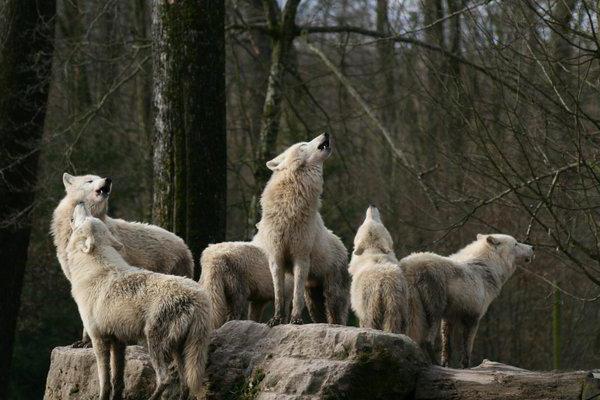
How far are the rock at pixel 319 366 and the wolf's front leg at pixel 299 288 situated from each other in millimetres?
332

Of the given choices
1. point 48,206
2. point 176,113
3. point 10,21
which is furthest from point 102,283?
point 48,206

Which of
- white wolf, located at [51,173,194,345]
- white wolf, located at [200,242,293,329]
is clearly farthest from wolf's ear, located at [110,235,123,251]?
white wolf, located at [200,242,293,329]

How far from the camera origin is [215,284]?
394 inches

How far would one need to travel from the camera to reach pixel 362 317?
949 centimetres

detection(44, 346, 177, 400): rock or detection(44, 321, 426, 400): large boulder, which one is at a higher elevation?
detection(44, 321, 426, 400): large boulder

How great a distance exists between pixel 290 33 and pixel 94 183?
7257 millimetres

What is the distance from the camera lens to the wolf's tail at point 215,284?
10.0m

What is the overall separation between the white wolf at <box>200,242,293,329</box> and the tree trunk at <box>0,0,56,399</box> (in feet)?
20.8

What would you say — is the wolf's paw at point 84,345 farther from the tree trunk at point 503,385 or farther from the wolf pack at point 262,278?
the tree trunk at point 503,385

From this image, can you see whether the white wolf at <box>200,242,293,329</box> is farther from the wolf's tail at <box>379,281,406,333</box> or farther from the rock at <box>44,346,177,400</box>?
the wolf's tail at <box>379,281,406,333</box>

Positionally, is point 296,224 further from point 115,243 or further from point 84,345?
point 84,345

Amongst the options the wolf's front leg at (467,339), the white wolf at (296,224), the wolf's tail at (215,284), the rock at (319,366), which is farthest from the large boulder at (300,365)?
the wolf's front leg at (467,339)

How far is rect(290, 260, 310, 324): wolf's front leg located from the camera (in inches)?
357

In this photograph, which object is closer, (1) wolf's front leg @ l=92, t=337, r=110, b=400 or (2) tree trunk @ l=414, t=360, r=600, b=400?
(2) tree trunk @ l=414, t=360, r=600, b=400
